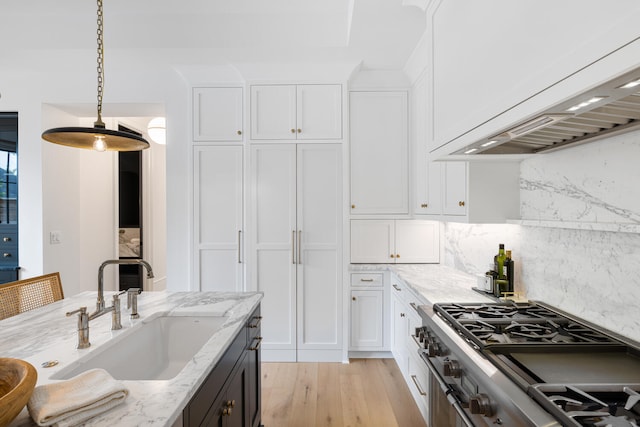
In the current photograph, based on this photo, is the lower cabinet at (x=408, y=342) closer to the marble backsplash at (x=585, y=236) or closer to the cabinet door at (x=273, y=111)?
the marble backsplash at (x=585, y=236)

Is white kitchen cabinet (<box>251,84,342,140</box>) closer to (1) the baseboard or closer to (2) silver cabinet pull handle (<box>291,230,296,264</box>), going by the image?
(2) silver cabinet pull handle (<box>291,230,296,264</box>)

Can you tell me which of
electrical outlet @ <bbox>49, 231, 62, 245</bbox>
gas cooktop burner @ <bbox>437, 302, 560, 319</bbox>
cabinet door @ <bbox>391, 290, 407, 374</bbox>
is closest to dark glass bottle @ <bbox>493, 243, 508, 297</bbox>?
gas cooktop burner @ <bbox>437, 302, 560, 319</bbox>

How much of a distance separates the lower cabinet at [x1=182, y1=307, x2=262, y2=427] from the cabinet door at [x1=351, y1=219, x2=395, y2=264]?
5.03 ft

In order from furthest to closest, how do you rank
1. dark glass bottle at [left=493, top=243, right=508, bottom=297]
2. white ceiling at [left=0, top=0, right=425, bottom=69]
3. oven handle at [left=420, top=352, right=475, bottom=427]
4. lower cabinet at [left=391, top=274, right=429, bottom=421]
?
white ceiling at [left=0, top=0, right=425, bottom=69]
lower cabinet at [left=391, top=274, right=429, bottom=421]
dark glass bottle at [left=493, top=243, right=508, bottom=297]
oven handle at [left=420, top=352, right=475, bottom=427]

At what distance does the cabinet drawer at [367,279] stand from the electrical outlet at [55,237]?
9.97 feet

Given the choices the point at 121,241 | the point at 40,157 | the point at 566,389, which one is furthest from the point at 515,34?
the point at 121,241

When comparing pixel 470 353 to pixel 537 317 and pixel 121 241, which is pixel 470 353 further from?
pixel 121 241

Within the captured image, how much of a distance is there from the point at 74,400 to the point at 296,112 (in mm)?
2685

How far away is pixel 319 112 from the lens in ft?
9.96

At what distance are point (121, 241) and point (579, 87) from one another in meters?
5.25

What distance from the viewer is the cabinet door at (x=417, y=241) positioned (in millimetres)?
3207

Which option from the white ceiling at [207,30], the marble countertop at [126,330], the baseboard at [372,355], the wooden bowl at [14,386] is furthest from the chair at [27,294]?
the baseboard at [372,355]

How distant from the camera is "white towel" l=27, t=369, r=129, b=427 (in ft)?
2.40

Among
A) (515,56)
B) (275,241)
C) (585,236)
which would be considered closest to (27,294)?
(275,241)
